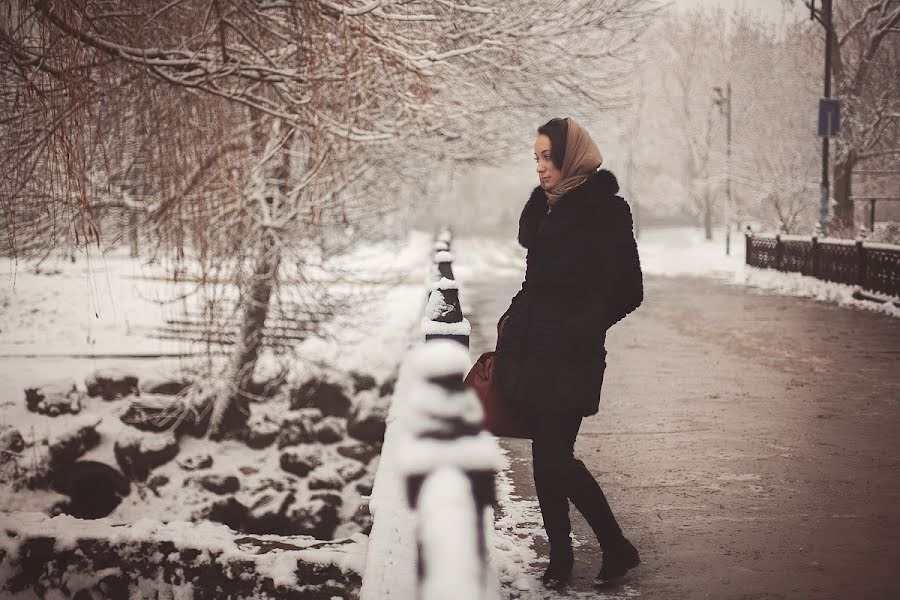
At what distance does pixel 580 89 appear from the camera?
1191 cm

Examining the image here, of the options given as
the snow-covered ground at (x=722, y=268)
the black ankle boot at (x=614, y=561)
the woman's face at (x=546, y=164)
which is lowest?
the black ankle boot at (x=614, y=561)

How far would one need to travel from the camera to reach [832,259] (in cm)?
1788

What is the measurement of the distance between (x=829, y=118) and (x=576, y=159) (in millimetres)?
19244

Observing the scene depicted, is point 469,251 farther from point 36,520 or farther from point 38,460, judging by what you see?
point 36,520

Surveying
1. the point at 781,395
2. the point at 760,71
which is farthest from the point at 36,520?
the point at 760,71

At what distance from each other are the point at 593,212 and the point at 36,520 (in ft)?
21.3

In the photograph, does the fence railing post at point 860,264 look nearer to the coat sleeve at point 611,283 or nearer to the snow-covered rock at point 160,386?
the snow-covered rock at point 160,386

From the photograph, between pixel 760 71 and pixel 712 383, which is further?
pixel 760 71

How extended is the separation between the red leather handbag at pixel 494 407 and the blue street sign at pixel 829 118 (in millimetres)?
19280

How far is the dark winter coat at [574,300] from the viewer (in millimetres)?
3537

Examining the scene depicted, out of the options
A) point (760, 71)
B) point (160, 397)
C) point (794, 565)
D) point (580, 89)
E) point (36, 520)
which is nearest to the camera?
point (794, 565)

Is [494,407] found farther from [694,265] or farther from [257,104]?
[694,265]

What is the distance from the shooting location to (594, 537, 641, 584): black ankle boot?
396cm

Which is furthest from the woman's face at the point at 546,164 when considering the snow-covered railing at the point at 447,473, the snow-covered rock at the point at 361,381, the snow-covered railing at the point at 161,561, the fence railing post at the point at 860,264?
the fence railing post at the point at 860,264
